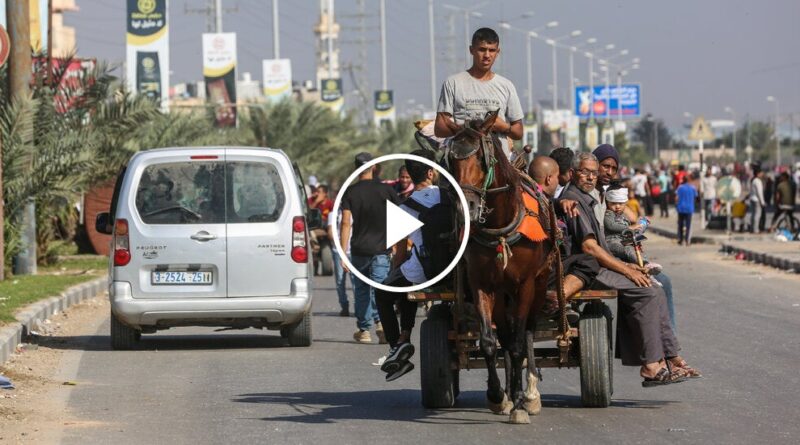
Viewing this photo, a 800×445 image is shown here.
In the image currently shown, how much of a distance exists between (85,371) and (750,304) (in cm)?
1030

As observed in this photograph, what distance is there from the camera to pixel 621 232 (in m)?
10.7

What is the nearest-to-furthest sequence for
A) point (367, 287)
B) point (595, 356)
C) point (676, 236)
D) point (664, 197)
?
point (595, 356)
point (367, 287)
point (676, 236)
point (664, 197)

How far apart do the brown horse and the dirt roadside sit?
107 inches

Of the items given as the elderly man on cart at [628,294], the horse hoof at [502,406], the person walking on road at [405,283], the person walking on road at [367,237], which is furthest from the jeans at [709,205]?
the horse hoof at [502,406]

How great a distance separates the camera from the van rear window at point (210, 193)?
595 inches

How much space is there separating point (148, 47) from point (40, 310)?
26.1 m

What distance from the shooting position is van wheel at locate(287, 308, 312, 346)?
15.5m

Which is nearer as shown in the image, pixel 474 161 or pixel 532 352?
pixel 474 161

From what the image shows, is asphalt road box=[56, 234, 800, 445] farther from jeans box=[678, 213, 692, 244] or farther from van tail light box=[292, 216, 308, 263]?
jeans box=[678, 213, 692, 244]

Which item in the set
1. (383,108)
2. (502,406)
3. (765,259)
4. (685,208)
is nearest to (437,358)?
(502,406)

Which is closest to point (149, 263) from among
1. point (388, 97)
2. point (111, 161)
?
point (111, 161)

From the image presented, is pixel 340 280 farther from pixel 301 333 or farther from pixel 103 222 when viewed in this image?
pixel 103 222

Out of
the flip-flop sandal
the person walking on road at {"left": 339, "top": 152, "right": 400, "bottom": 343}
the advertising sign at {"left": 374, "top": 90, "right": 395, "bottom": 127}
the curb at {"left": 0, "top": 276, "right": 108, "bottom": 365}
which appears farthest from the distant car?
the advertising sign at {"left": 374, "top": 90, "right": 395, "bottom": 127}

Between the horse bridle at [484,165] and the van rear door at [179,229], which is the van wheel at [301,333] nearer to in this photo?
the van rear door at [179,229]
